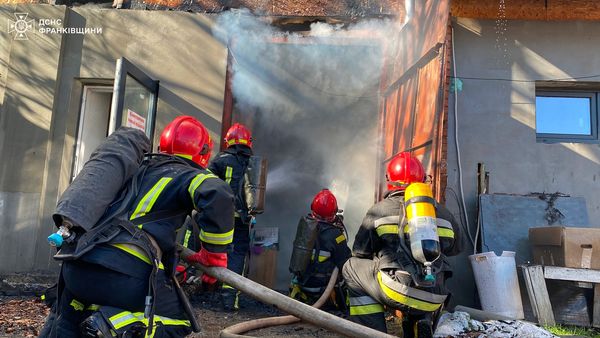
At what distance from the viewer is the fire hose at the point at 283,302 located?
2773 mm

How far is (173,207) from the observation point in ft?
8.20

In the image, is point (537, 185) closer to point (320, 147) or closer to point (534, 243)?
point (534, 243)

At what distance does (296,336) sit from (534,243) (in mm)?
2541

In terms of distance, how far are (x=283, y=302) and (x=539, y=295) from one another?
2708 mm

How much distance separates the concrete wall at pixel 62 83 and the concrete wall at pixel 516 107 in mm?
3263

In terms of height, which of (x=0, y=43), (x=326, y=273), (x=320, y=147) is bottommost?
(x=326, y=273)

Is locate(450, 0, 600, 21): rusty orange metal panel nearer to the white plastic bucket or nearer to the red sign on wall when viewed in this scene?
the white plastic bucket

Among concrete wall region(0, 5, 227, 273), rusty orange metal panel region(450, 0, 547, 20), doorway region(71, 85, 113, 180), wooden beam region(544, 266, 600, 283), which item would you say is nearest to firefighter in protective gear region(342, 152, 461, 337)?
wooden beam region(544, 266, 600, 283)

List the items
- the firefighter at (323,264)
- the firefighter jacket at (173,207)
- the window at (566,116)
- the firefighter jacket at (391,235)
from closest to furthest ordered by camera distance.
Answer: the firefighter jacket at (173,207)
the firefighter jacket at (391,235)
the firefighter at (323,264)
the window at (566,116)

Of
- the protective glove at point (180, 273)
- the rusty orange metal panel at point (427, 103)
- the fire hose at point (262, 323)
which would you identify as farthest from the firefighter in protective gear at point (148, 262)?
the rusty orange metal panel at point (427, 103)

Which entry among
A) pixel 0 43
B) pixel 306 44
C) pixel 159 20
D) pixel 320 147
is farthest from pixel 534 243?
pixel 0 43

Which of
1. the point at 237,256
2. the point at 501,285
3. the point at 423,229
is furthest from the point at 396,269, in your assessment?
the point at 237,256

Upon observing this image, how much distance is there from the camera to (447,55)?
4.34 m

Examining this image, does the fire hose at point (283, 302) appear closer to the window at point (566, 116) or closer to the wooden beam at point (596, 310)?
the wooden beam at point (596, 310)
